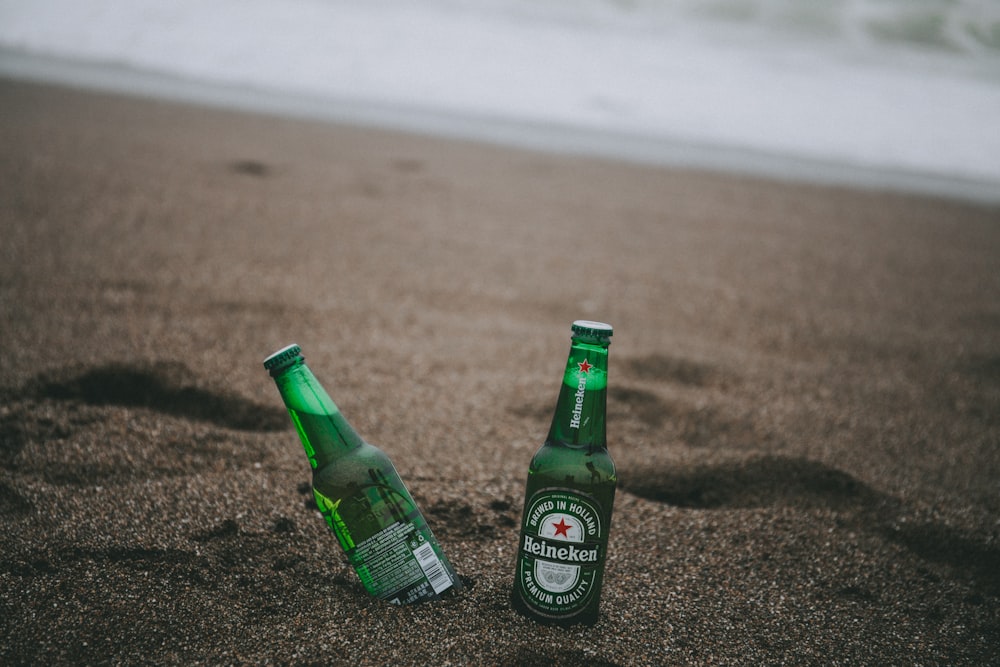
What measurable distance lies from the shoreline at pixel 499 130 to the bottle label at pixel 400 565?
14.9 feet

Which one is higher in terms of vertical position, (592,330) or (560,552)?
(592,330)

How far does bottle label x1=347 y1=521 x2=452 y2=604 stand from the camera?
3.74 feet

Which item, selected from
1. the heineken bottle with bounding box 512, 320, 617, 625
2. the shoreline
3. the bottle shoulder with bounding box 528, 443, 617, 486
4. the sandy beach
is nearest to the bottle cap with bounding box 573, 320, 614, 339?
the heineken bottle with bounding box 512, 320, 617, 625

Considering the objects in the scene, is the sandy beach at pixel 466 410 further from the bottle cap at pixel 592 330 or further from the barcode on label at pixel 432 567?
the bottle cap at pixel 592 330

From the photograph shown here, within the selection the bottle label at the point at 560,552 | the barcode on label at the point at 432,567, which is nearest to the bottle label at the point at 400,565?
the barcode on label at the point at 432,567

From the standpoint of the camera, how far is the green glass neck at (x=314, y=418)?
1116mm

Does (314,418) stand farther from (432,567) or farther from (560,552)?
(560,552)

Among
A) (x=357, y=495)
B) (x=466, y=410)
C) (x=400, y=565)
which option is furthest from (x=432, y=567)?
(x=466, y=410)

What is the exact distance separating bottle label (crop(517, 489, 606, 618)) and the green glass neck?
0.99 ft

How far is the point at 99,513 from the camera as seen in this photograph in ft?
4.42

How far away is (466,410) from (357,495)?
32.7 inches

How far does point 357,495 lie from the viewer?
3.70 feet

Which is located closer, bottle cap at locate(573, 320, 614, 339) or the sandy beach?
bottle cap at locate(573, 320, 614, 339)

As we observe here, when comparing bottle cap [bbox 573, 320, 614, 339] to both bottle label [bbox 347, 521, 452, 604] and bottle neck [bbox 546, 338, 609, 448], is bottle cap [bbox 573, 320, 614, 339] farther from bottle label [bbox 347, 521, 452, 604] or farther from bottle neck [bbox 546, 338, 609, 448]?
bottle label [bbox 347, 521, 452, 604]
